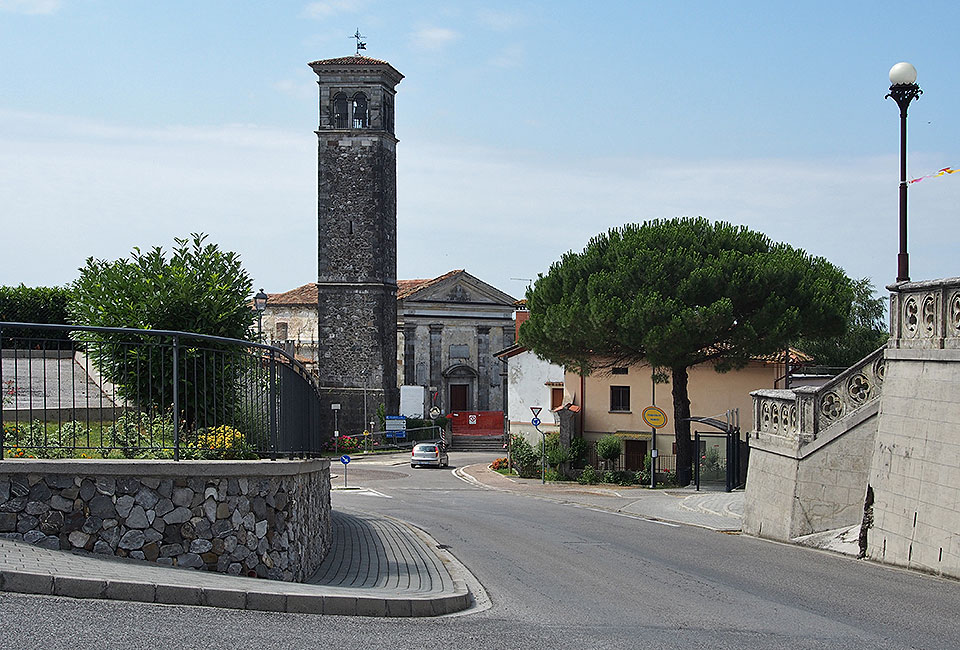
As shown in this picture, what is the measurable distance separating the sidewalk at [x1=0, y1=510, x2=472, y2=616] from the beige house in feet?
99.1

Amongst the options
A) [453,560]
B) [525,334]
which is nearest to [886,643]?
[453,560]

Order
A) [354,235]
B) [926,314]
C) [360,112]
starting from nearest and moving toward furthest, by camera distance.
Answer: [926,314], [354,235], [360,112]

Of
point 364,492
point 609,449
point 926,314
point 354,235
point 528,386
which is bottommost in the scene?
point 364,492

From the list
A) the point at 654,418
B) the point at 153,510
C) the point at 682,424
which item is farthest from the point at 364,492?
the point at 153,510

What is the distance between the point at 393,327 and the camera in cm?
6272

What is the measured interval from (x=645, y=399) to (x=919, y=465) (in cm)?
3062

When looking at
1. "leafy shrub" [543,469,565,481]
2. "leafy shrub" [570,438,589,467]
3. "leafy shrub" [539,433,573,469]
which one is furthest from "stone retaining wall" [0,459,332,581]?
"leafy shrub" [570,438,589,467]

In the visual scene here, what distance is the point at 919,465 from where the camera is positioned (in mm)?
13227

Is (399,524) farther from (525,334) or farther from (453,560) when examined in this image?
(525,334)

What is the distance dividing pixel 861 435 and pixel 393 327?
158 ft

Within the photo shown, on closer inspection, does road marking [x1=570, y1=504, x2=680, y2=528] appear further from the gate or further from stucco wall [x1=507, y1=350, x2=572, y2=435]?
stucco wall [x1=507, y1=350, x2=572, y2=435]

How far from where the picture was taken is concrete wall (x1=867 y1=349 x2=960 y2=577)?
40.8 feet

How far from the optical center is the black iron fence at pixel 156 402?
9609 mm

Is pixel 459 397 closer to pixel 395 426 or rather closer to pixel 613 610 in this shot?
pixel 395 426
